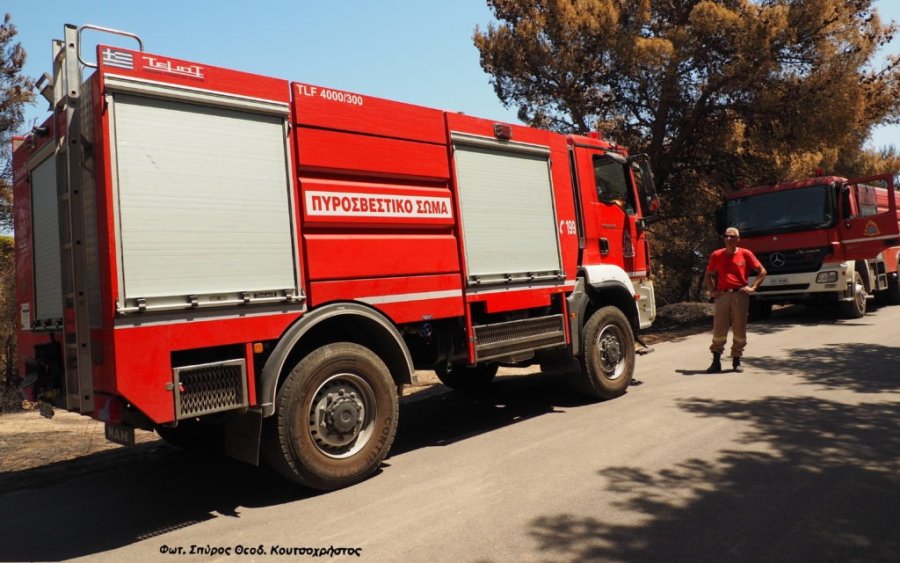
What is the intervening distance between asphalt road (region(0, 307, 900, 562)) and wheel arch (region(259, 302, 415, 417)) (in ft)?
2.64

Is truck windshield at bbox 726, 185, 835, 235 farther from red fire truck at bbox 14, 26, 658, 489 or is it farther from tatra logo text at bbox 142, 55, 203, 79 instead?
tatra logo text at bbox 142, 55, 203, 79

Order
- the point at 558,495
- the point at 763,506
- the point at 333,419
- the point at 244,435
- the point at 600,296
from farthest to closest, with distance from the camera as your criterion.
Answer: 1. the point at 600,296
2. the point at 333,419
3. the point at 244,435
4. the point at 558,495
5. the point at 763,506

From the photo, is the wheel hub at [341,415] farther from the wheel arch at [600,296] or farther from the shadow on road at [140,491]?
the wheel arch at [600,296]

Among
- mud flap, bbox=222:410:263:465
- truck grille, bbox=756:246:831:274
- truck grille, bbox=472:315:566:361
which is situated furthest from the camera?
truck grille, bbox=756:246:831:274

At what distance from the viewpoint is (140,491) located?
484 cm

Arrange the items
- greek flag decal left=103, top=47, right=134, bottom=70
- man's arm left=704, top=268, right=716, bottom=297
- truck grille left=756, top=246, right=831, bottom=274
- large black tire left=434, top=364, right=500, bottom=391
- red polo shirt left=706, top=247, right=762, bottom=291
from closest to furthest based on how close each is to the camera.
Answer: greek flag decal left=103, top=47, right=134, bottom=70 < large black tire left=434, top=364, right=500, bottom=391 < red polo shirt left=706, top=247, right=762, bottom=291 < man's arm left=704, top=268, right=716, bottom=297 < truck grille left=756, top=246, right=831, bottom=274

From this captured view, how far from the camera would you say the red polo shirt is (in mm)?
8289

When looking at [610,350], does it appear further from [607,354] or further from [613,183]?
[613,183]

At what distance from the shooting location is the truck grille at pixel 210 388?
12.6 ft

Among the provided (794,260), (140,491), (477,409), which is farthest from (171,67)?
→ (794,260)

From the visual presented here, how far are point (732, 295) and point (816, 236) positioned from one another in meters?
6.13

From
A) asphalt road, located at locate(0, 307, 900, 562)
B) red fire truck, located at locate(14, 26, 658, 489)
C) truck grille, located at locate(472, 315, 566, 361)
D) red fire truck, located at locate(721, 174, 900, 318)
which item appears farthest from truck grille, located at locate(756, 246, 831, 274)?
red fire truck, located at locate(14, 26, 658, 489)

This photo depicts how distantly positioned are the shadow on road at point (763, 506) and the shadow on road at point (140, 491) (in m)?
2.04

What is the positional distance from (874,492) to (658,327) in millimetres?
11616
